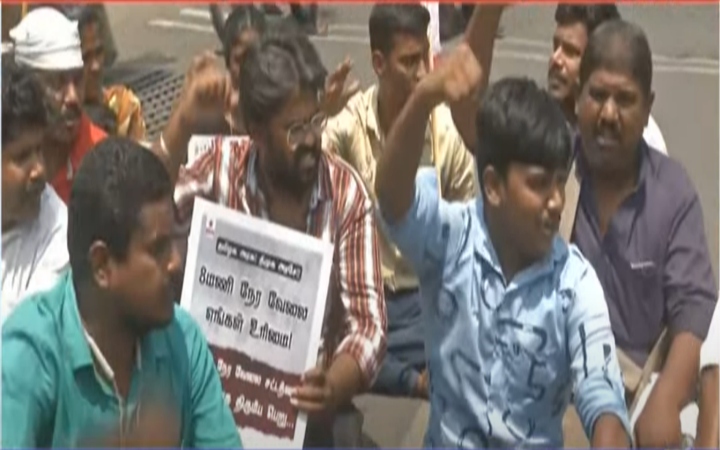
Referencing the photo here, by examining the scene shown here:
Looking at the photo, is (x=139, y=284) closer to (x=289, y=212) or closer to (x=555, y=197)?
(x=289, y=212)

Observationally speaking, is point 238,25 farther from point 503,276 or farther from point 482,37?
point 503,276

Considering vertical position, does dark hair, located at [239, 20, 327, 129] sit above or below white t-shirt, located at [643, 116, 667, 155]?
above

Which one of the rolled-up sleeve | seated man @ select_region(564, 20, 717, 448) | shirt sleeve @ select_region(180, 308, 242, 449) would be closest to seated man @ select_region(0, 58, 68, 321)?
shirt sleeve @ select_region(180, 308, 242, 449)

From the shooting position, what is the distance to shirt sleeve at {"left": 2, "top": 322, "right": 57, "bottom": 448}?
1.66m

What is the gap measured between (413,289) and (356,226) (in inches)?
12.7

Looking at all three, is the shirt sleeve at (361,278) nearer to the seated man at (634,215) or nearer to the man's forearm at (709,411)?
the seated man at (634,215)

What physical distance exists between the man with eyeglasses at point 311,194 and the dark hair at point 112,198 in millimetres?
315

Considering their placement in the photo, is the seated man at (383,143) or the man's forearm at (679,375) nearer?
the man's forearm at (679,375)

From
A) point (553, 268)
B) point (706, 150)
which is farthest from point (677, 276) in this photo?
point (706, 150)

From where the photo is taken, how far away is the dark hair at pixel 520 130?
1.81m

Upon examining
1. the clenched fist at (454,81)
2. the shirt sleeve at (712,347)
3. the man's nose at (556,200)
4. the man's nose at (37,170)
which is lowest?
the shirt sleeve at (712,347)

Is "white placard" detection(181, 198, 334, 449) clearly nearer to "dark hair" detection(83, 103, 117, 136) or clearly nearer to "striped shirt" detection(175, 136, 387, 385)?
"striped shirt" detection(175, 136, 387, 385)

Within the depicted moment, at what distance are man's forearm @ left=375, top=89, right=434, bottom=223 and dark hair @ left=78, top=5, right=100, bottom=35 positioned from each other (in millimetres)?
863

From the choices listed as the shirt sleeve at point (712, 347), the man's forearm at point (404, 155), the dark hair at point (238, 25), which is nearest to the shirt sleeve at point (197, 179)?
the dark hair at point (238, 25)
